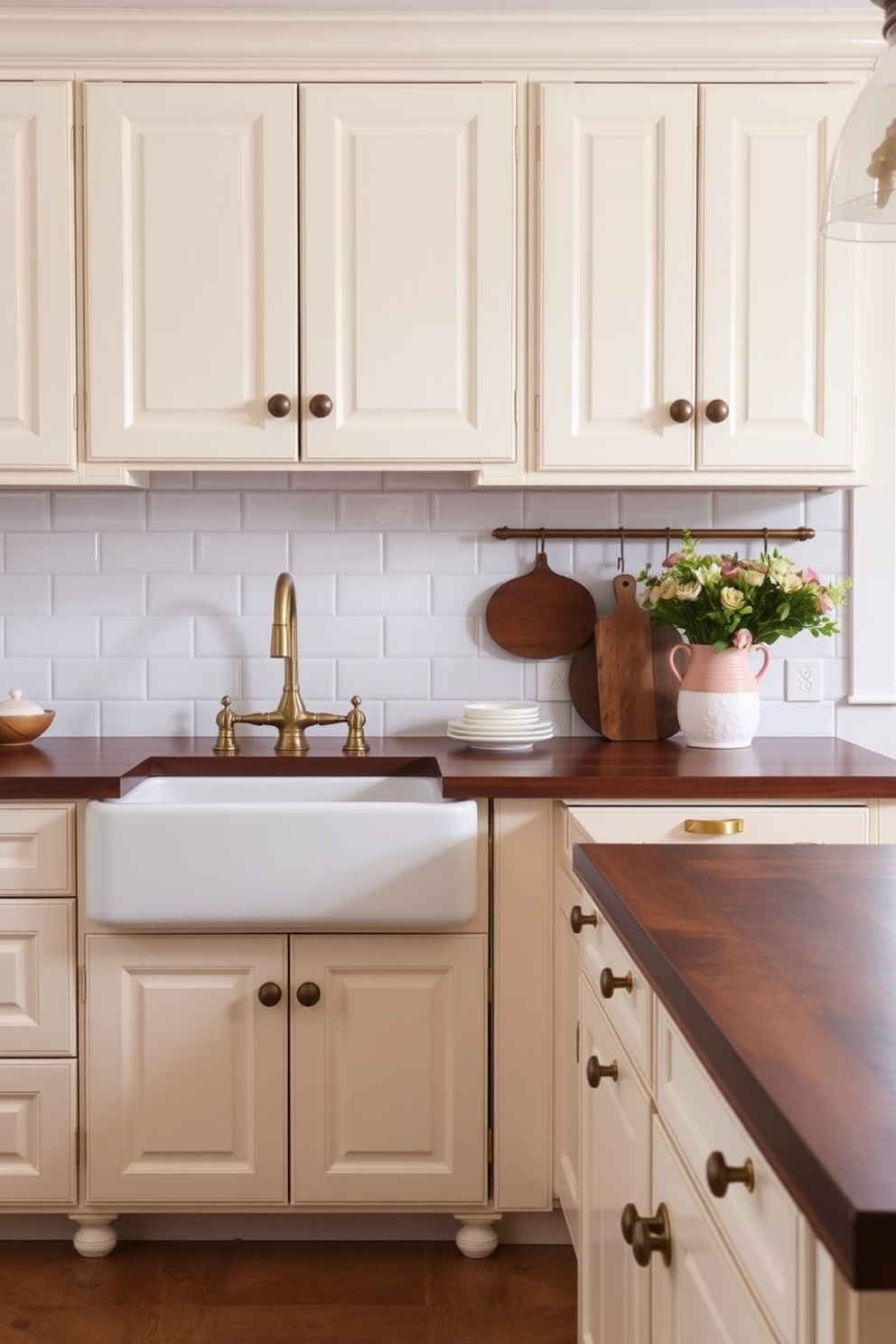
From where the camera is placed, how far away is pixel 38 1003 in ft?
8.21

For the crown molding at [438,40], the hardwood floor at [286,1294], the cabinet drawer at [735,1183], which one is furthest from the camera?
the crown molding at [438,40]

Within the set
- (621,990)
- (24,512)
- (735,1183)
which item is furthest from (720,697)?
(735,1183)

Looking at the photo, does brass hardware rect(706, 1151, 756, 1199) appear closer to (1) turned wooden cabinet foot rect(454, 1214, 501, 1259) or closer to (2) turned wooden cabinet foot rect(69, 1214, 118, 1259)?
(1) turned wooden cabinet foot rect(454, 1214, 501, 1259)

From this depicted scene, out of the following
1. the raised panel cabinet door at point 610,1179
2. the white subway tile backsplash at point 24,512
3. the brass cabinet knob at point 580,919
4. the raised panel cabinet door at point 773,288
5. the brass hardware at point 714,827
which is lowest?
the raised panel cabinet door at point 610,1179

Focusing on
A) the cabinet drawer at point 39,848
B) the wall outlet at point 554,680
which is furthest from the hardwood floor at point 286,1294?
the wall outlet at point 554,680

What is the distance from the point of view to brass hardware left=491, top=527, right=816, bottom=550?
3098 mm

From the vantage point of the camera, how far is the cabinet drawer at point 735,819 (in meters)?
2.46

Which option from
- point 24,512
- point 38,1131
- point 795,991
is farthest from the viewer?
point 24,512

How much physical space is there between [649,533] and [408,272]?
0.82 meters

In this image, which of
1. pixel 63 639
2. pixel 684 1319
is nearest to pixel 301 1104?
pixel 63 639

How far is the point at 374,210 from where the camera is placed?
2.73 m

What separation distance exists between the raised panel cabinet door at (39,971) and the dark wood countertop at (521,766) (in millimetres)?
229

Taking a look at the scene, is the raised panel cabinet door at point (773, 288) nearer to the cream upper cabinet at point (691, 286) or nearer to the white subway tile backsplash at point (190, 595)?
the cream upper cabinet at point (691, 286)

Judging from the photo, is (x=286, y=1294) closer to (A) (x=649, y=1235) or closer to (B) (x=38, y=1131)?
(B) (x=38, y=1131)
